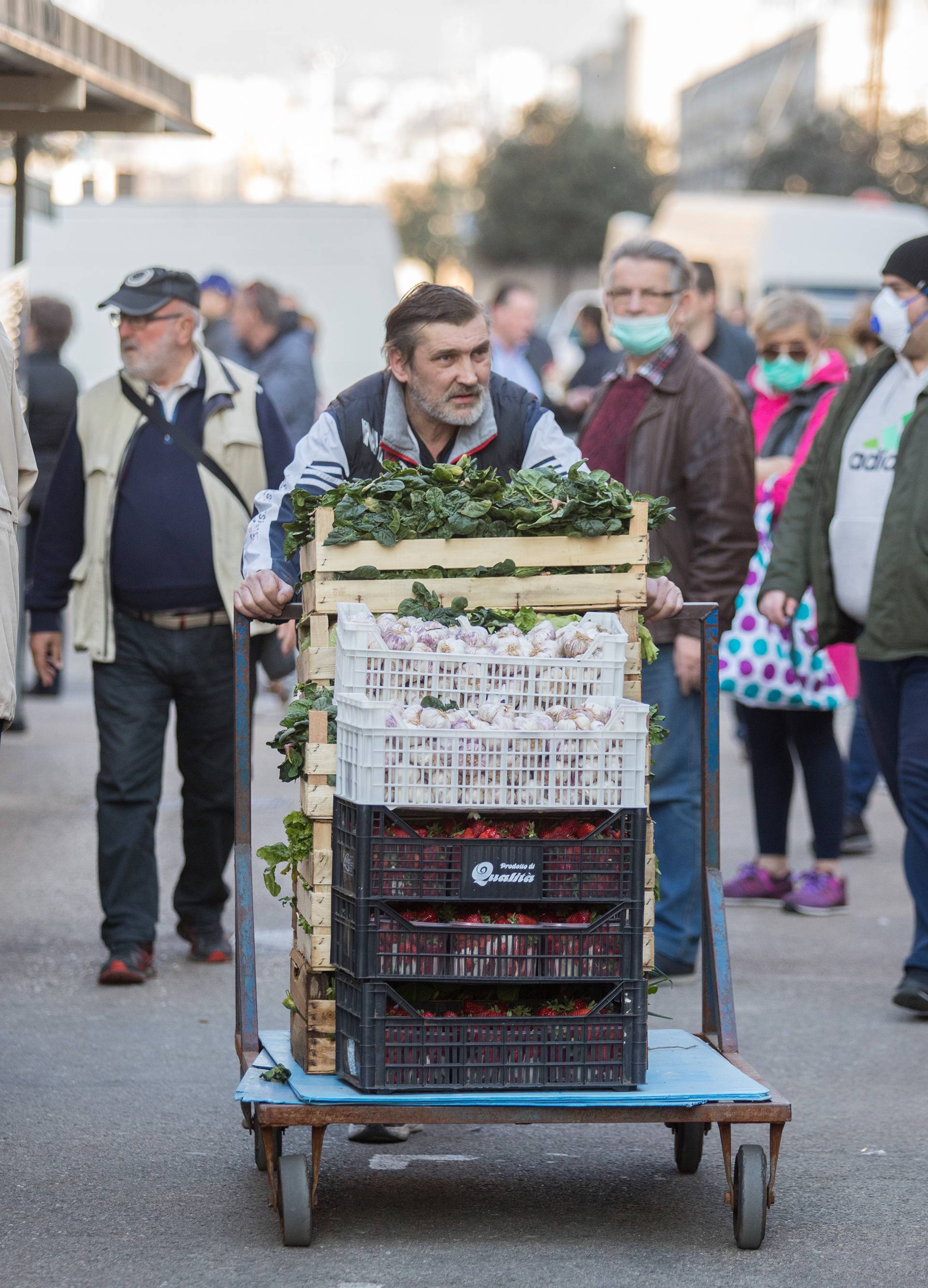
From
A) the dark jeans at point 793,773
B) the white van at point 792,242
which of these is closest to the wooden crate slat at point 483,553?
the dark jeans at point 793,773

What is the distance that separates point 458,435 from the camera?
15.9ft

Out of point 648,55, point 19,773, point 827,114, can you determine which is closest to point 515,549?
point 19,773

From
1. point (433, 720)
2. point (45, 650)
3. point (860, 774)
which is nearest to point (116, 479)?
point (45, 650)

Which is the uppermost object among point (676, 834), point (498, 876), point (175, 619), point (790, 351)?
point (790, 351)

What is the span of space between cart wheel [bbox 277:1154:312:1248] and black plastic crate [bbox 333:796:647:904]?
58 cm

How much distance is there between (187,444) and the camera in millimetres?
6453

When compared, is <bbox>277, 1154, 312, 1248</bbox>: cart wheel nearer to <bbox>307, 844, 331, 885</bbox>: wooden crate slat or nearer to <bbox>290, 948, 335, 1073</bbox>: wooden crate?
<bbox>290, 948, 335, 1073</bbox>: wooden crate

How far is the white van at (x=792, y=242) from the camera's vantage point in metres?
25.7

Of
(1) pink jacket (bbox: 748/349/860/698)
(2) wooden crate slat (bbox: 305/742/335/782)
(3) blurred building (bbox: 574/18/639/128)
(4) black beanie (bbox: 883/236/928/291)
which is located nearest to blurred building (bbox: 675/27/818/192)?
(3) blurred building (bbox: 574/18/639/128)

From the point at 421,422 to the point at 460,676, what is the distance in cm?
108

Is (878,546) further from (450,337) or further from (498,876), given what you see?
(498,876)

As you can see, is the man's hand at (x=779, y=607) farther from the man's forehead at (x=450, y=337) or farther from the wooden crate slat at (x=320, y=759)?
the wooden crate slat at (x=320, y=759)

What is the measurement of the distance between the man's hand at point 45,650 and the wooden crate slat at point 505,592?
240cm

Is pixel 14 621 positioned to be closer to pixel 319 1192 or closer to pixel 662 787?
pixel 319 1192
